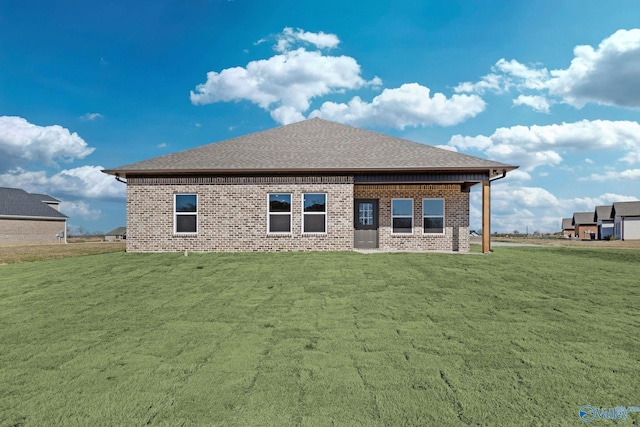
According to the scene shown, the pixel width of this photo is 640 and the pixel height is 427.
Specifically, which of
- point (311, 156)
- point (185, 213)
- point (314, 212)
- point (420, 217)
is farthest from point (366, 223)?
point (185, 213)

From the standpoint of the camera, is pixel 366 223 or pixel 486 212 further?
pixel 366 223

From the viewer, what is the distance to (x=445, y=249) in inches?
677

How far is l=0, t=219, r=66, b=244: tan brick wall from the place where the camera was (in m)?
40.8

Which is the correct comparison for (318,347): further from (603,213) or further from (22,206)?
(603,213)

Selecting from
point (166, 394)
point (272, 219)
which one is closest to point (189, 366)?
point (166, 394)

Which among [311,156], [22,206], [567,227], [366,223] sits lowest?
[567,227]

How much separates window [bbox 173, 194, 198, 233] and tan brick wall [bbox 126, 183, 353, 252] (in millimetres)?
193

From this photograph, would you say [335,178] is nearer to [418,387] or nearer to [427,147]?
[427,147]

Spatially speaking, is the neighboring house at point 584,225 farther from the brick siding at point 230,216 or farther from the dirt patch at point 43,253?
the dirt patch at point 43,253

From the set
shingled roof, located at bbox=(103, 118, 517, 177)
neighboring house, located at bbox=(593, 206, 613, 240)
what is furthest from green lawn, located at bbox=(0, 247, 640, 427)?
neighboring house, located at bbox=(593, 206, 613, 240)

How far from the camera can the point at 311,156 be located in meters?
17.0

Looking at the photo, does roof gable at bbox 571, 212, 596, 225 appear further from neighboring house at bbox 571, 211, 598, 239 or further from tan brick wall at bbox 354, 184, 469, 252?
tan brick wall at bbox 354, 184, 469, 252

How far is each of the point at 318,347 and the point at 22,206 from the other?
49499 mm

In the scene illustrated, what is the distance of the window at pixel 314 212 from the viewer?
1616cm
